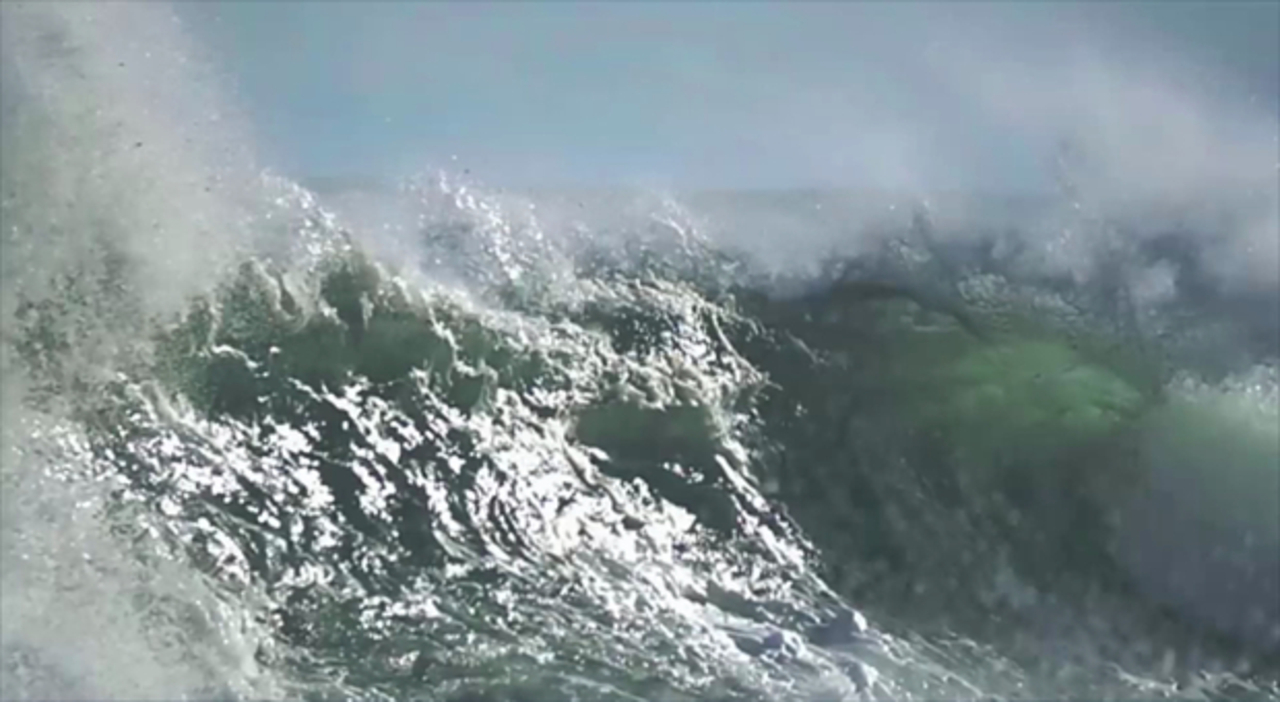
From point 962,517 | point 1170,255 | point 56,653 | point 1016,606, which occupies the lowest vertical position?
point 56,653

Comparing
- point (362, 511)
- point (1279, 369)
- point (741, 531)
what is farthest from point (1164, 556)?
point (362, 511)

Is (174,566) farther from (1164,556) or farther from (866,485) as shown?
(1164,556)

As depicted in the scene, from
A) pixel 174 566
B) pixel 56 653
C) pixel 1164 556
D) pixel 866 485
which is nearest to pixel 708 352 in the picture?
pixel 866 485

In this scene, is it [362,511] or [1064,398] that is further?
[1064,398]

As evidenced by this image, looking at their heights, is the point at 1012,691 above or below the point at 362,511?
below

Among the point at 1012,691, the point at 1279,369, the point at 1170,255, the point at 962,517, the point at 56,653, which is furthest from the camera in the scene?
the point at 1170,255

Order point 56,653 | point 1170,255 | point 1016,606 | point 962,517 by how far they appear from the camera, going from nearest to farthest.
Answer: point 56,653, point 1016,606, point 962,517, point 1170,255

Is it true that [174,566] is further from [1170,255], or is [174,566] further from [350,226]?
[1170,255]
